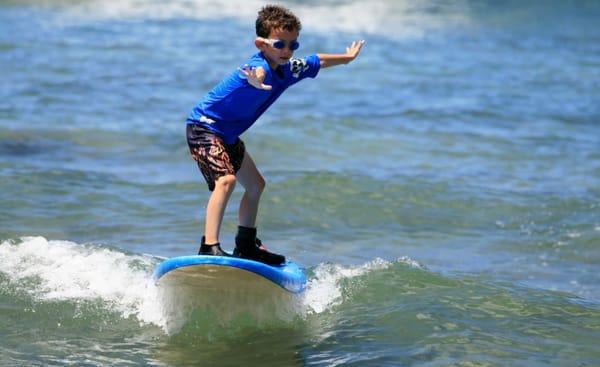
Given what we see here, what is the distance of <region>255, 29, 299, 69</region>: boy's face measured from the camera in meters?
6.45

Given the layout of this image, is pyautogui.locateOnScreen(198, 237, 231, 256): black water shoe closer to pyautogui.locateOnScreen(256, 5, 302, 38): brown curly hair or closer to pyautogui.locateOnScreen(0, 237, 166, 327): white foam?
pyautogui.locateOnScreen(0, 237, 166, 327): white foam

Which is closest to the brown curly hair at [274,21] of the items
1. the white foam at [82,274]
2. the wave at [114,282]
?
the wave at [114,282]

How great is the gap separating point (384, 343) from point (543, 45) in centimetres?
2085

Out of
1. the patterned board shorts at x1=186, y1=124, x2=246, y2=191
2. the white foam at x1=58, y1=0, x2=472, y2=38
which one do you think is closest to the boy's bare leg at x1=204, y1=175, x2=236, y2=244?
the patterned board shorts at x1=186, y1=124, x2=246, y2=191

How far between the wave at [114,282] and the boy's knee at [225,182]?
0.78 meters

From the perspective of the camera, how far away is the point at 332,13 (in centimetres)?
3122

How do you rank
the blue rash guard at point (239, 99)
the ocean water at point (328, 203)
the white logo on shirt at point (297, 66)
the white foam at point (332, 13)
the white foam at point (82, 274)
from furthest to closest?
1. the white foam at point (332, 13)
2. the white foam at point (82, 274)
3. the ocean water at point (328, 203)
4. the white logo on shirt at point (297, 66)
5. the blue rash guard at point (239, 99)

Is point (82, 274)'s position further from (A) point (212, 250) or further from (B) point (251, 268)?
(B) point (251, 268)

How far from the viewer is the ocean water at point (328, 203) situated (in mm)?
6785

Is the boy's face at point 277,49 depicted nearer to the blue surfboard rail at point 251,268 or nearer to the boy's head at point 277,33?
the boy's head at point 277,33

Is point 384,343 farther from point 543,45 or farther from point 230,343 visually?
point 543,45

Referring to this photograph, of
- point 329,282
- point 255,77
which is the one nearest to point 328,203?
point 329,282

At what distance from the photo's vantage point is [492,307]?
7633mm

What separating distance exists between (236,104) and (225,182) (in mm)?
527
